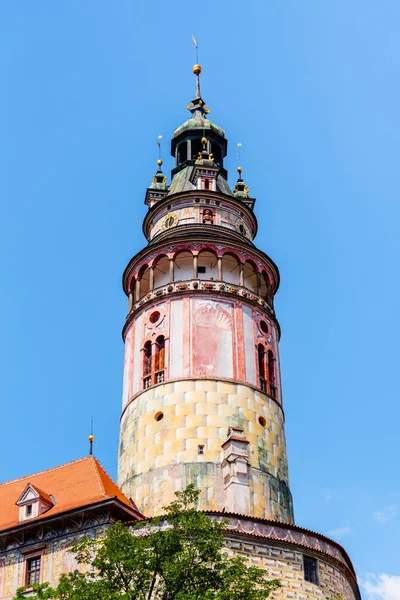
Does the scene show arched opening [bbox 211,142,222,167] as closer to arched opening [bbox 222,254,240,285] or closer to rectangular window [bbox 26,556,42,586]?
arched opening [bbox 222,254,240,285]

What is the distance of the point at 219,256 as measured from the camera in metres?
33.5

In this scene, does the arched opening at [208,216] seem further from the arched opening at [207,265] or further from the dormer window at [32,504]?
the dormer window at [32,504]

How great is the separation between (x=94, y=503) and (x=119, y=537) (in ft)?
16.8

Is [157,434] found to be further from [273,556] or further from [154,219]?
[154,219]

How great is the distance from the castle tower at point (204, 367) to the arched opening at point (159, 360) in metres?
0.03

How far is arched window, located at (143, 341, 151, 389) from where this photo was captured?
104ft

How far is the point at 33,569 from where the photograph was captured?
26578mm

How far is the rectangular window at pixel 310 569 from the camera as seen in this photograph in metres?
26.6

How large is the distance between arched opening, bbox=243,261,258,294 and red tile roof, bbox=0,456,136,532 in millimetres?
8298

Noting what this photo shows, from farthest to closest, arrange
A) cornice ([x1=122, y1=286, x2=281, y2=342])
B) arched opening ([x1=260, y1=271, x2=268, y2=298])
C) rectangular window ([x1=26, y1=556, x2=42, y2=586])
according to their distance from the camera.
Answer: arched opening ([x1=260, y1=271, x2=268, y2=298]) < cornice ([x1=122, y1=286, x2=281, y2=342]) < rectangular window ([x1=26, y1=556, x2=42, y2=586])

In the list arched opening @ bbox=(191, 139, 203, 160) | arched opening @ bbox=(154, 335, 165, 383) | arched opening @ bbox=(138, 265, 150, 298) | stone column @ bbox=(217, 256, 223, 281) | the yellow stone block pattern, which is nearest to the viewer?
the yellow stone block pattern

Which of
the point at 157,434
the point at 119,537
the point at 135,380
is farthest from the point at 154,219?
the point at 119,537

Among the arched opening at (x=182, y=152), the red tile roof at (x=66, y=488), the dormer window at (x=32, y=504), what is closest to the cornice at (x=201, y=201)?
the arched opening at (x=182, y=152)

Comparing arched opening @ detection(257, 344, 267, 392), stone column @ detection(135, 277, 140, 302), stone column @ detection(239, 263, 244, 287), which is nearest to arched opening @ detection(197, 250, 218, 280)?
stone column @ detection(239, 263, 244, 287)
